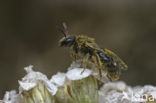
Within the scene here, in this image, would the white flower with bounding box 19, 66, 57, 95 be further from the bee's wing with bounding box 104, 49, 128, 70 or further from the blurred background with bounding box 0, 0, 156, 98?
the blurred background with bounding box 0, 0, 156, 98

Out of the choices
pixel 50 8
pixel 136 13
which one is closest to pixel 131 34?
pixel 136 13

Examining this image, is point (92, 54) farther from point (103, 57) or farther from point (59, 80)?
point (59, 80)

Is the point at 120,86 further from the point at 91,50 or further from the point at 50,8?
the point at 50,8

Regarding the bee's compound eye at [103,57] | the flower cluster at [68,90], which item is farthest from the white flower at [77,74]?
the bee's compound eye at [103,57]

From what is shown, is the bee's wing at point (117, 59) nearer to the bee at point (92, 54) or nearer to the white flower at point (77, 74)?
the bee at point (92, 54)

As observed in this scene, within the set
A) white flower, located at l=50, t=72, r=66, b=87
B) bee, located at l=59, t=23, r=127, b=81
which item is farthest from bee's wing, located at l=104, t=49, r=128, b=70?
white flower, located at l=50, t=72, r=66, b=87
